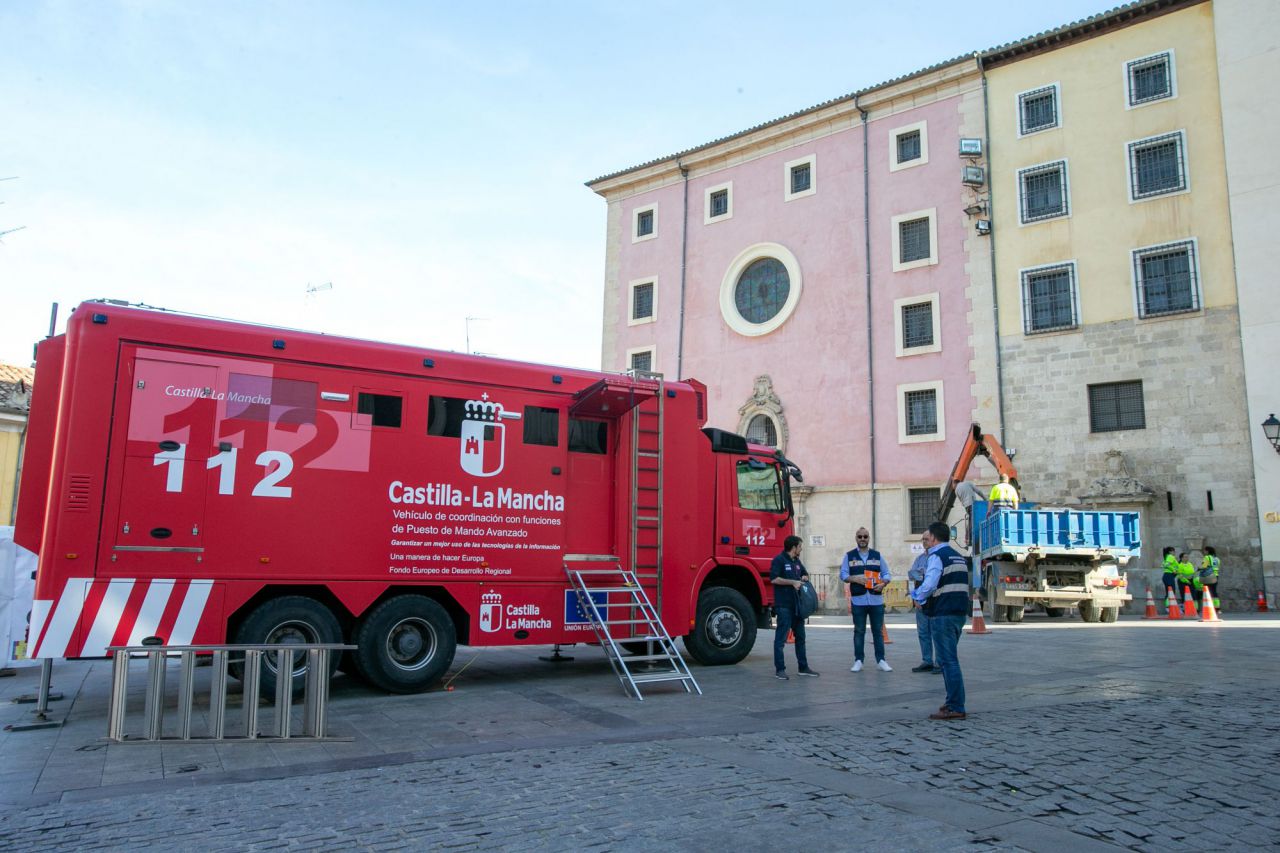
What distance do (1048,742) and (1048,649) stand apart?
771cm

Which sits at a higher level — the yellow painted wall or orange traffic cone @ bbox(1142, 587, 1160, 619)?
the yellow painted wall

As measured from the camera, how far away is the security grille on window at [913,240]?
2883cm

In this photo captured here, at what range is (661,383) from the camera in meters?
11.5

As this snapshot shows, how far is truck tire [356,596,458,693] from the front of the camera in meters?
9.29

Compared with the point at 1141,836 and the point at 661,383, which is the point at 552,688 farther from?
the point at 1141,836

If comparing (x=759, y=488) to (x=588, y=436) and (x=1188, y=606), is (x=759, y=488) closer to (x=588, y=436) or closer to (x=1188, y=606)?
(x=588, y=436)

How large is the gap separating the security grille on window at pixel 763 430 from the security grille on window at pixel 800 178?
7.90m

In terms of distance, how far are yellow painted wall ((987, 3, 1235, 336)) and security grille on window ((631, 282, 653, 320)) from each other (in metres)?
13.1

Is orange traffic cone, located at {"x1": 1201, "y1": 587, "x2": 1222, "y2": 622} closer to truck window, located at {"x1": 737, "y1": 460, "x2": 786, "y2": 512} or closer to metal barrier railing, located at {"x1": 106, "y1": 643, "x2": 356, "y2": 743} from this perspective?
truck window, located at {"x1": 737, "y1": 460, "x2": 786, "y2": 512}

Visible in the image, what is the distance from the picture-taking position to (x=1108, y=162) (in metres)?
25.6

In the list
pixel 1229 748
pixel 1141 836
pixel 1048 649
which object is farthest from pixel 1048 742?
pixel 1048 649

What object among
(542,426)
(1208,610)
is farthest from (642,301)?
(542,426)

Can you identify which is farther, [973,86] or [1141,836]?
[973,86]

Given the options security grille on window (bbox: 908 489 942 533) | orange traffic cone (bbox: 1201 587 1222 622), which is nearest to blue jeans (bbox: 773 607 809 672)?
orange traffic cone (bbox: 1201 587 1222 622)
